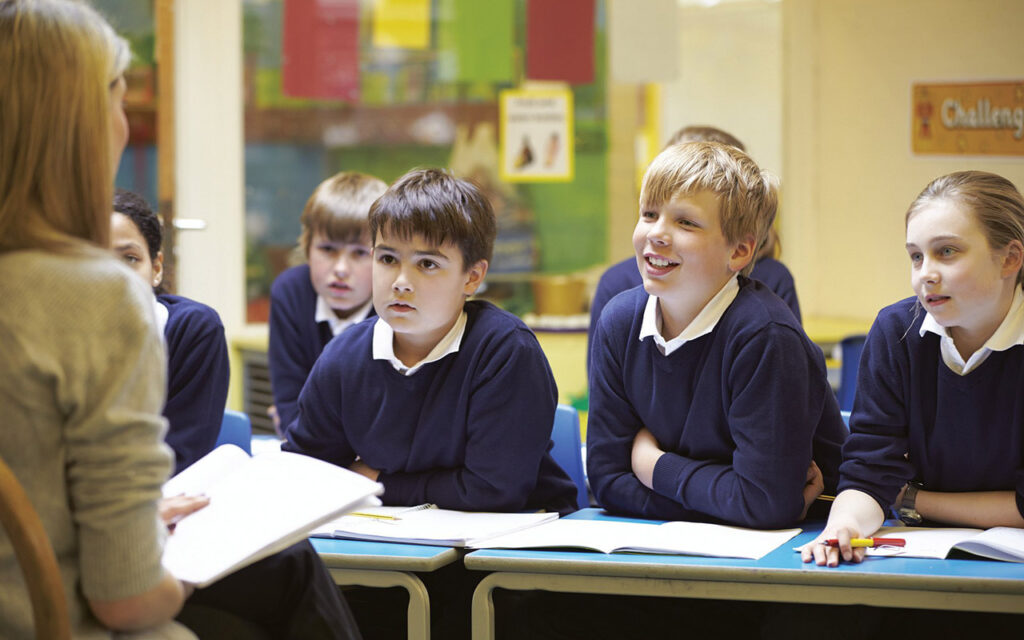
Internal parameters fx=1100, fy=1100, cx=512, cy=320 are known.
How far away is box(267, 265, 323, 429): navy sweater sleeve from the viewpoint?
3.01 m

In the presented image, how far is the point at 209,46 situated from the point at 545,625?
3193 millimetres

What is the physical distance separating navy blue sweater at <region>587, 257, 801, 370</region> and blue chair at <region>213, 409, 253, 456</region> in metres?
0.85

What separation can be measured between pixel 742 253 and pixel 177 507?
1.10 m

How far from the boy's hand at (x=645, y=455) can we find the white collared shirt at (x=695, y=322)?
0.17 m

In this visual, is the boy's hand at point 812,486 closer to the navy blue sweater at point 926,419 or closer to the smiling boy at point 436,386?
the navy blue sweater at point 926,419

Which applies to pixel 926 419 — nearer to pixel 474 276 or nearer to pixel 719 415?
pixel 719 415

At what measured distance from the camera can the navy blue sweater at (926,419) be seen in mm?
1812

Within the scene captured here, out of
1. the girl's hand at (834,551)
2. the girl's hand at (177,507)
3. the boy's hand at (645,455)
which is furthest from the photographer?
the boy's hand at (645,455)

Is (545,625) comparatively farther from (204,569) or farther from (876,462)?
(204,569)

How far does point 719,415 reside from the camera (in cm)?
192

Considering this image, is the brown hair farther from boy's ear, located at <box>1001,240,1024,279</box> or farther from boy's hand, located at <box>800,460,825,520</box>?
boy's ear, located at <box>1001,240,1024,279</box>

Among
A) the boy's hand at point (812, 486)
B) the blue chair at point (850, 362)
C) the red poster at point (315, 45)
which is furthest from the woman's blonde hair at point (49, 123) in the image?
the red poster at point (315, 45)

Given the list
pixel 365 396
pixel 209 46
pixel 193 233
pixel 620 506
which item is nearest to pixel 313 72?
pixel 209 46

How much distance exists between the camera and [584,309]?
4.55 metres
